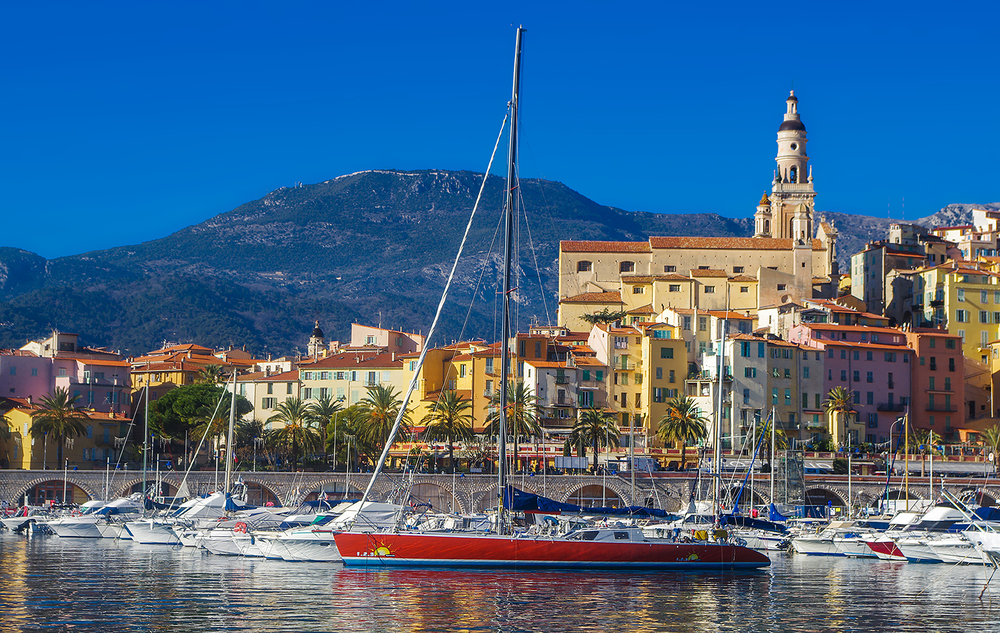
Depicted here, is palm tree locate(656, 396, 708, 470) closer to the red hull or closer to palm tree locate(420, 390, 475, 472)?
palm tree locate(420, 390, 475, 472)

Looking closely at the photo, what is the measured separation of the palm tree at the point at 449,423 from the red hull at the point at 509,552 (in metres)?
43.1

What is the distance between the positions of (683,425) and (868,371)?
25.8 meters

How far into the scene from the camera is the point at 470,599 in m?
44.6

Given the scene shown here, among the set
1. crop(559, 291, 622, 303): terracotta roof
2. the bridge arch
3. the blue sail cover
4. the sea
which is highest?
crop(559, 291, 622, 303): terracotta roof

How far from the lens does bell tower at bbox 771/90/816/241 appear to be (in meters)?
163

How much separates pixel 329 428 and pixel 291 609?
67.0 m

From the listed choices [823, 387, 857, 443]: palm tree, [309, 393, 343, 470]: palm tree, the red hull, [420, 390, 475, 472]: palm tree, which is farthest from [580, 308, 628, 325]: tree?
the red hull

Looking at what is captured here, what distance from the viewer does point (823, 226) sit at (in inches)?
5832

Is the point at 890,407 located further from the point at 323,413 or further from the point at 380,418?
the point at 323,413

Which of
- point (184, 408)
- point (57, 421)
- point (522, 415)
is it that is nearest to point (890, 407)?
point (522, 415)

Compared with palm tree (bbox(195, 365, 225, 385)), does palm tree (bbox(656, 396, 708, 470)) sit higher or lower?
lower

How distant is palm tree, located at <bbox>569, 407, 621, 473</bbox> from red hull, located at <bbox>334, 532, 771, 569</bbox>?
1773 inches

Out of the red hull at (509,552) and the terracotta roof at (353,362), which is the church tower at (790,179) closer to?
the terracotta roof at (353,362)

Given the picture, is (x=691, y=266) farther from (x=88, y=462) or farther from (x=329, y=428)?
(x=88, y=462)
